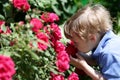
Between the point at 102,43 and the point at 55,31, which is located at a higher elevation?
the point at 55,31

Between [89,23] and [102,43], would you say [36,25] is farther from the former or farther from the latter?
[102,43]

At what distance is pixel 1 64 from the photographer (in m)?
1.96

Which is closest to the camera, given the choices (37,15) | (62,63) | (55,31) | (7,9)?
(62,63)

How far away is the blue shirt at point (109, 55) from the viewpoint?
3.08m

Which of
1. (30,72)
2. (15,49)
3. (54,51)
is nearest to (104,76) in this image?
(54,51)

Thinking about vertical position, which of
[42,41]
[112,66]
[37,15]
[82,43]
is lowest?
[112,66]

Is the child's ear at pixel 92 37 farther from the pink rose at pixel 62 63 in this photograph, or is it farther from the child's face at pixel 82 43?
the pink rose at pixel 62 63

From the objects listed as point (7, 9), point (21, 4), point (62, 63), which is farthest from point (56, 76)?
point (7, 9)

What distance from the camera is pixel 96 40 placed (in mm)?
3242

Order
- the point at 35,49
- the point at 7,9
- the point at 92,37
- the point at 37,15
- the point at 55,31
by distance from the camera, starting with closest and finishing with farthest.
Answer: the point at 35,49 < the point at 55,31 < the point at 92,37 < the point at 37,15 < the point at 7,9

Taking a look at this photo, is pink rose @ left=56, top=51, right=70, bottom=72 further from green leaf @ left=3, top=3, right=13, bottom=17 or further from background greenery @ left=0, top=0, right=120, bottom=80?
green leaf @ left=3, top=3, right=13, bottom=17

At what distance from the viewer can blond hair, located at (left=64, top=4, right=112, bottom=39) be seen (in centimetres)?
316

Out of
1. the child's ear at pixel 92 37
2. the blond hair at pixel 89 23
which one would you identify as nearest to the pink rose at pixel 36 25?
the blond hair at pixel 89 23

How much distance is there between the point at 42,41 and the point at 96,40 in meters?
0.63
